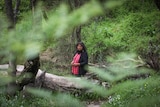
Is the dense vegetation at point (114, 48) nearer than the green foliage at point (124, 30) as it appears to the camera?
Yes

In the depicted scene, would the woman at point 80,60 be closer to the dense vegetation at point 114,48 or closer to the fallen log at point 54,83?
the fallen log at point 54,83

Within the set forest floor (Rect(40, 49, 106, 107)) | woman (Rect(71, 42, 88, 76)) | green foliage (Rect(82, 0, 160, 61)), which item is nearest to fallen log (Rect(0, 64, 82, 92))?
woman (Rect(71, 42, 88, 76))

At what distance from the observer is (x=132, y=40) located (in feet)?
41.9

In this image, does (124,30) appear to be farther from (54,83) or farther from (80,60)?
(54,83)

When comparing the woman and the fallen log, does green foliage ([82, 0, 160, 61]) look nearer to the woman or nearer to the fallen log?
the woman

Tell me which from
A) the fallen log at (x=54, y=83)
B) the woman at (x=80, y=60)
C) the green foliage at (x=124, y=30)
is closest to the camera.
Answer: the fallen log at (x=54, y=83)

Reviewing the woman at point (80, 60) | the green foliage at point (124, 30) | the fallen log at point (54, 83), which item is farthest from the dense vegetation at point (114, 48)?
the woman at point (80, 60)

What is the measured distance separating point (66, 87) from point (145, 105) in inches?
265

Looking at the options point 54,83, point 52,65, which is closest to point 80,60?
point 54,83

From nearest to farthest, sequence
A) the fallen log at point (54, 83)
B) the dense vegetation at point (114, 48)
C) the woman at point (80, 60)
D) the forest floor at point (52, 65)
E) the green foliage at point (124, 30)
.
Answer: the dense vegetation at point (114, 48)
the fallen log at point (54, 83)
the woman at point (80, 60)
the forest floor at point (52, 65)
the green foliage at point (124, 30)

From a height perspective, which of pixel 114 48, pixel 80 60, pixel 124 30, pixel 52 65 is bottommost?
pixel 52 65

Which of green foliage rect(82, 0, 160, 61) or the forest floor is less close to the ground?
green foliage rect(82, 0, 160, 61)

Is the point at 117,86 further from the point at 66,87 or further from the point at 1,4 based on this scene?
the point at 1,4

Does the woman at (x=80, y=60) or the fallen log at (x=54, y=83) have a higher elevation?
the woman at (x=80, y=60)
